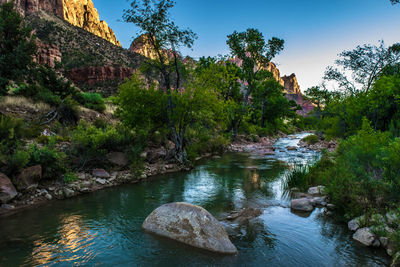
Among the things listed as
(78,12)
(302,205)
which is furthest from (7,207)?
(78,12)

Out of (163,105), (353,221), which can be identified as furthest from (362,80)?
(353,221)

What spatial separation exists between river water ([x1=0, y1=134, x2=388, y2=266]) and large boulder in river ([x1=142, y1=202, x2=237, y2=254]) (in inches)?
8.5

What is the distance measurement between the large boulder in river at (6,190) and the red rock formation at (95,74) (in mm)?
59632

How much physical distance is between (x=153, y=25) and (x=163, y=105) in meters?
4.76

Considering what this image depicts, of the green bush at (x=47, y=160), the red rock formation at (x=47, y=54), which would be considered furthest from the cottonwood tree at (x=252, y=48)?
the red rock formation at (x=47, y=54)

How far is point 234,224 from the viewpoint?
22.8 feet

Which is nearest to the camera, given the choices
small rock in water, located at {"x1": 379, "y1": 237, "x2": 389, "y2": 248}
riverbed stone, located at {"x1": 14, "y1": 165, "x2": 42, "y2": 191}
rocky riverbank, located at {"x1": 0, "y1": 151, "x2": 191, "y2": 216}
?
small rock in water, located at {"x1": 379, "y1": 237, "x2": 389, "y2": 248}

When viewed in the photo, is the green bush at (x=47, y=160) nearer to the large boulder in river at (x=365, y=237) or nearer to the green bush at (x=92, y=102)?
the large boulder in river at (x=365, y=237)

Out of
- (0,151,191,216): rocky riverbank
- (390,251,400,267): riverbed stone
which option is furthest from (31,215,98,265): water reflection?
(390,251,400,267): riverbed stone

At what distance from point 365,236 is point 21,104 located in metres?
19.3

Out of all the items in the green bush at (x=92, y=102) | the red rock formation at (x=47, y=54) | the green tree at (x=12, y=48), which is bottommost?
the green bush at (x=92, y=102)

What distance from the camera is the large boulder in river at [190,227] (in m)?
5.43

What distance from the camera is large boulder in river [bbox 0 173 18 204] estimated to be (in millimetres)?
7668

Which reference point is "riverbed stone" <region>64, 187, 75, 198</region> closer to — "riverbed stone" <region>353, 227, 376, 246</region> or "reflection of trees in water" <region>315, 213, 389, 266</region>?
"reflection of trees in water" <region>315, 213, 389, 266</region>
